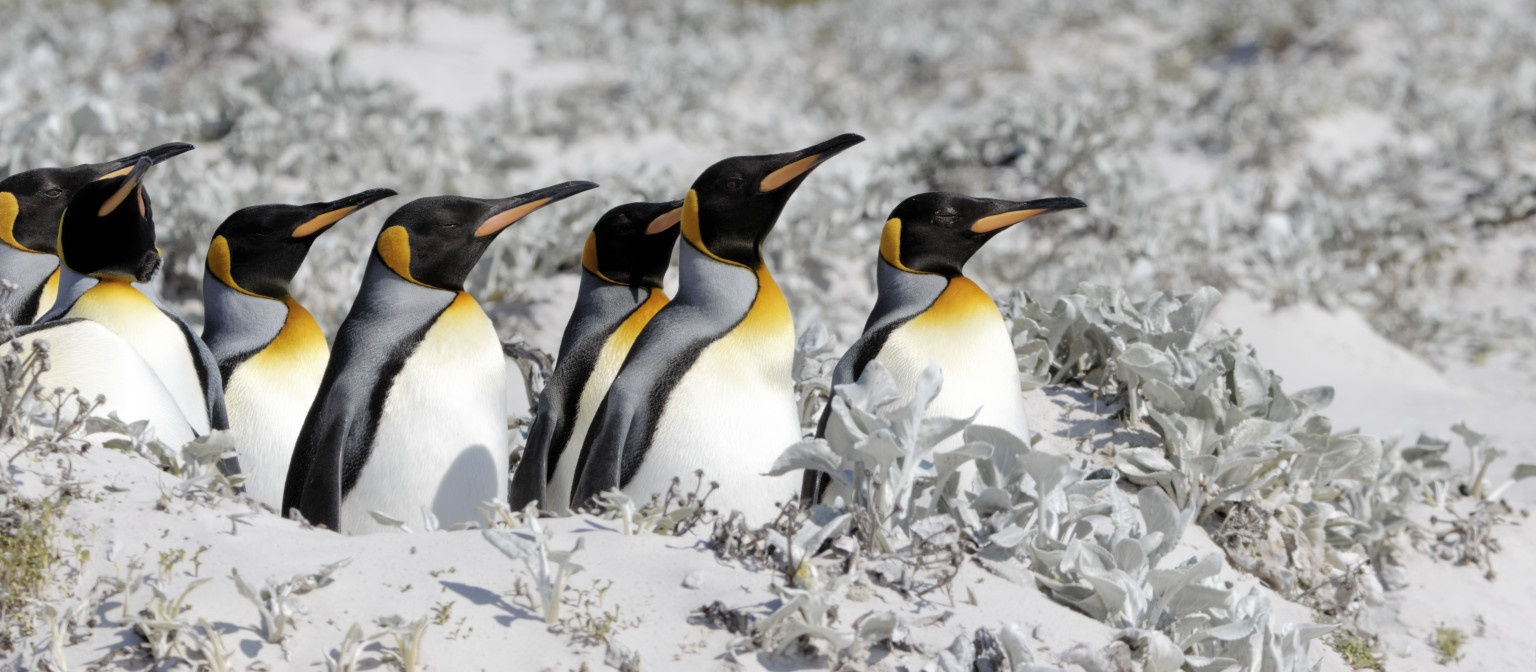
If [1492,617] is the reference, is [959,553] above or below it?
above

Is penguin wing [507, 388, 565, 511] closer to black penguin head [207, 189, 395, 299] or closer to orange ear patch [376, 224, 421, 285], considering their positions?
orange ear patch [376, 224, 421, 285]

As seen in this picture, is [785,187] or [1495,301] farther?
[1495,301]

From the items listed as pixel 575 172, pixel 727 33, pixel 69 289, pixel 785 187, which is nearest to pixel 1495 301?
pixel 575 172

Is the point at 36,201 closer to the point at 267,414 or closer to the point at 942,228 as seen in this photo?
the point at 267,414

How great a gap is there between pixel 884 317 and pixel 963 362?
31 centimetres

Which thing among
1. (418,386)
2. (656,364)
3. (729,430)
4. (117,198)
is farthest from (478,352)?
(117,198)

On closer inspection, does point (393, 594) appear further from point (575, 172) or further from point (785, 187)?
point (575, 172)

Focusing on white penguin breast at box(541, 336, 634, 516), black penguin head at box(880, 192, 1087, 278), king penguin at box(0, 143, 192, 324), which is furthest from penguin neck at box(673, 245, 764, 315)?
king penguin at box(0, 143, 192, 324)

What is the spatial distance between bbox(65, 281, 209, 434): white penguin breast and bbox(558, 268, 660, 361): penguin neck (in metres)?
1.06

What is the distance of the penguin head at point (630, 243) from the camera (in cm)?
441

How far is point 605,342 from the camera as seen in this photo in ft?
13.9

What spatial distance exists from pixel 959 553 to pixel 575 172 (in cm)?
694

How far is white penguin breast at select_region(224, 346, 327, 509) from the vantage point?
13.7 feet

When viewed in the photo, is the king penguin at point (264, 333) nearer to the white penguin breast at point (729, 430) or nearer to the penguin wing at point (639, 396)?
the penguin wing at point (639, 396)
